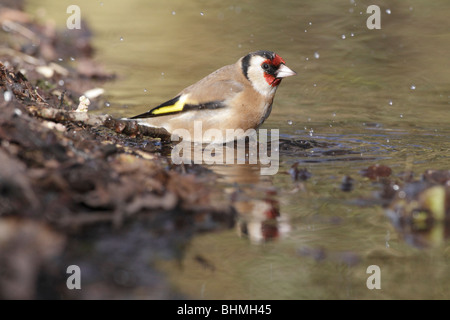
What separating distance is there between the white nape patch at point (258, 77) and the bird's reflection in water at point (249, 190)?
562 mm

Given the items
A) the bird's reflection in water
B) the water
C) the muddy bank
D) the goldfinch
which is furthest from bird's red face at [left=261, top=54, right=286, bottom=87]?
the muddy bank

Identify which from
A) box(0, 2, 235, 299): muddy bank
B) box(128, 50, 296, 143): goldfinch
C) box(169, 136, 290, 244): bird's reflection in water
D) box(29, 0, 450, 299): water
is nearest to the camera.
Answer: box(0, 2, 235, 299): muddy bank

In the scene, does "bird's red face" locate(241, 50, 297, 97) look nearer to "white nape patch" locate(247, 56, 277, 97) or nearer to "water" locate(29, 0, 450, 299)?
"white nape patch" locate(247, 56, 277, 97)

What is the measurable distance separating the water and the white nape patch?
48cm

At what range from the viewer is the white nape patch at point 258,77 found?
6452mm

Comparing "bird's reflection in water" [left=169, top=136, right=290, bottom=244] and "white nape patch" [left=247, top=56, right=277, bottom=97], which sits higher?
"white nape patch" [left=247, top=56, right=277, bottom=97]

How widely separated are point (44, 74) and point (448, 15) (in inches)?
291

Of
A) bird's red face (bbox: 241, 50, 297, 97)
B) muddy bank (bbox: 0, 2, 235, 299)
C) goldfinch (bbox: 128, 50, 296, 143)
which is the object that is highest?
bird's red face (bbox: 241, 50, 297, 97)

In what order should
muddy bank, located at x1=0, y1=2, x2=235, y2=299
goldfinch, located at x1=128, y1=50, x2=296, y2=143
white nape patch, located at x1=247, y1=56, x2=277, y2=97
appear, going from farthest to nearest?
white nape patch, located at x1=247, y1=56, x2=277, y2=97 → goldfinch, located at x1=128, y1=50, x2=296, y2=143 → muddy bank, located at x1=0, y1=2, x2=235, y2=299

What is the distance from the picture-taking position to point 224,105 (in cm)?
629

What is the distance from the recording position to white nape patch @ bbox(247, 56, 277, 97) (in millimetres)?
6452

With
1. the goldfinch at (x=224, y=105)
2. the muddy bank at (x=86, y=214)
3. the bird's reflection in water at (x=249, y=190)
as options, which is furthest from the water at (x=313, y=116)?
the goldfinch at (x=224, y=105)
